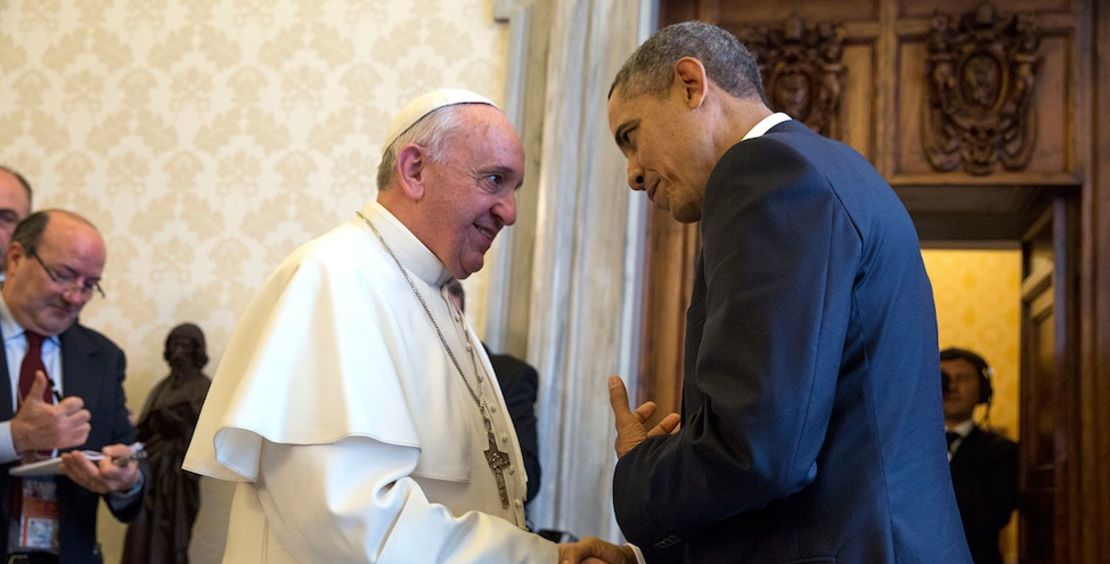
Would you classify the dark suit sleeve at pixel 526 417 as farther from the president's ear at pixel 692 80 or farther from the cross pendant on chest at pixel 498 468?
the president's ear at pixel 692 80

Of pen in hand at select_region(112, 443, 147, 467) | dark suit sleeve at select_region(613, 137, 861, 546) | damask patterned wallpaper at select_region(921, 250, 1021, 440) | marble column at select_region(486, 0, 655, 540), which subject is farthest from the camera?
damask patterned wallpaper at select_region(921, 250, 1021, 440)

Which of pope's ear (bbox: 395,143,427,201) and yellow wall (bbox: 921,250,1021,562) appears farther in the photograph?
yellow wall (bbox: 921,250,1021,562)

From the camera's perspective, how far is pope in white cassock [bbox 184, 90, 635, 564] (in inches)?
81.1

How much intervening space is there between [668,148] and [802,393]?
0.57 meters

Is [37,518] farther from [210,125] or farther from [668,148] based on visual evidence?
[668,148]

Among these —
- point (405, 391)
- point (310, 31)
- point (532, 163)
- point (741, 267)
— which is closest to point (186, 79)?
point (310, 31)

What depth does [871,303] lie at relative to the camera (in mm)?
1742

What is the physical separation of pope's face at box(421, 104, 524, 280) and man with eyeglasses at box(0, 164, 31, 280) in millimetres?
2384

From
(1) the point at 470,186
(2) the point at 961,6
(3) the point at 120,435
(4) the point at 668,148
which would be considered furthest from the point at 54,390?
(2) the point at 961,6

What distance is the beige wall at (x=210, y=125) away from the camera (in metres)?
5.16

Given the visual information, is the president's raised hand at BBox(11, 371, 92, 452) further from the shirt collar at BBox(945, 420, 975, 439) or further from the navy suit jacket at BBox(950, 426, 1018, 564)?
the shirt collar at BBox(945, 420, 975, 439)

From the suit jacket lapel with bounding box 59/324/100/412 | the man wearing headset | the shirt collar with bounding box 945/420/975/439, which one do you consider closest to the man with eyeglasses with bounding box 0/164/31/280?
the suit jacket lapel with bounding box 59/324/100/412

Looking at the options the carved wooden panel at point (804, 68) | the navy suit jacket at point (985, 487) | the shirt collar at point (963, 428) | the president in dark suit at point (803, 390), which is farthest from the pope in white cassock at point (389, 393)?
the shirt collar at point (963, 428)

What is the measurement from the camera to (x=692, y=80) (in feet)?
6.50
